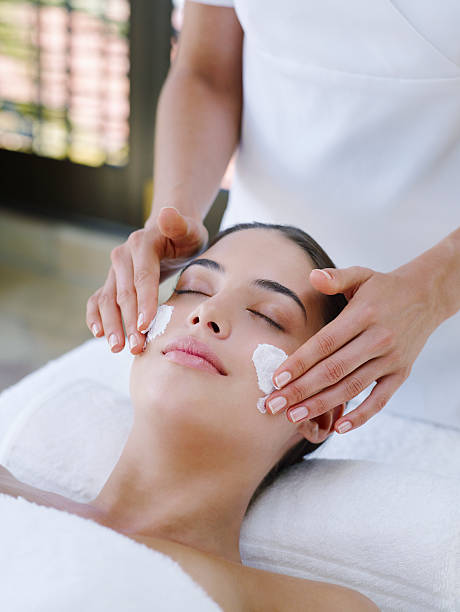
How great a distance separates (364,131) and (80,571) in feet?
3.02

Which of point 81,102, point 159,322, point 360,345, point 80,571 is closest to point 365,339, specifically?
point 360,345

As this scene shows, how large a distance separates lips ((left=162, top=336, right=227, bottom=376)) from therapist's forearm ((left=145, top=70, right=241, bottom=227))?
0.35 meters

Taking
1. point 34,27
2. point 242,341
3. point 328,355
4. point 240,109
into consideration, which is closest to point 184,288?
point 242,341

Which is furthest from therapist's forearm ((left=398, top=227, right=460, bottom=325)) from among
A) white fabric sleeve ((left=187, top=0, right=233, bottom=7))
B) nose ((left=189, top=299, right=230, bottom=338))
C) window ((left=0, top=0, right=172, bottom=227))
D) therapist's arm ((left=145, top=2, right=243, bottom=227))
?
window ((left=0, top=0, right=172, bottom=227))

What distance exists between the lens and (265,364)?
1027 millimetres

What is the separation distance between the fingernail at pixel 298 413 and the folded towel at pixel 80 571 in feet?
0.80

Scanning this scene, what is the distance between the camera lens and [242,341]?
1.04 m

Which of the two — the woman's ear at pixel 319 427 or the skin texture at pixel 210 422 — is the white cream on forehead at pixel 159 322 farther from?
the woman's ear at pixel 319 427

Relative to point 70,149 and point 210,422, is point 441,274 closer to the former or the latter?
point 210,422

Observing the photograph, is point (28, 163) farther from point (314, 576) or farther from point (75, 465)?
point (314, 576)

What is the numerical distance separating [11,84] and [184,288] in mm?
2794

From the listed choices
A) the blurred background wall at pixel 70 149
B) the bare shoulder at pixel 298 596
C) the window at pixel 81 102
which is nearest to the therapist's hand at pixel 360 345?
the bare shoulder at pixel 298 596

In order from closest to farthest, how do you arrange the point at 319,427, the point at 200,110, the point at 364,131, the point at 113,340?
the point at 113,340 → the point at 319,427 → the point at 364,131 → the point at 200,110

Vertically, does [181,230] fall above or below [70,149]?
above
